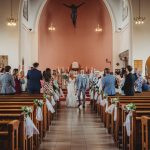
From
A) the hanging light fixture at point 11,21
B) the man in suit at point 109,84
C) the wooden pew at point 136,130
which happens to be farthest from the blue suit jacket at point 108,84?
the hanging light fixture at point 11,21

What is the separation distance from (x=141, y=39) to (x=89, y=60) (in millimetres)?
8079

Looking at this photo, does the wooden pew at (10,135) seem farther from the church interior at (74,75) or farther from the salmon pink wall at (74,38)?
the salmon pink wall at (74,38)

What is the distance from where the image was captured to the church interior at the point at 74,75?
740 centimetres

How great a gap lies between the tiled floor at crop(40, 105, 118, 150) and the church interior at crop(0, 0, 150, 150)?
2cm

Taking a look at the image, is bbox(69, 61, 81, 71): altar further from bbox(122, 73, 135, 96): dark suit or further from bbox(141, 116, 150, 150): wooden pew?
bbox(141, 116, 150, 150): wooden pew

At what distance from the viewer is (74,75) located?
62.5 feet

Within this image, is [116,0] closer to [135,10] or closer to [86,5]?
[86,5]

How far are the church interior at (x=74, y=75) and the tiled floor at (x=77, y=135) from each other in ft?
0.07

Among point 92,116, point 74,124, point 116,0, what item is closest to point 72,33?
point 116,0

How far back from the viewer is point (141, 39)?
61.0 feet

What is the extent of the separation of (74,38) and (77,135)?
16969 mm

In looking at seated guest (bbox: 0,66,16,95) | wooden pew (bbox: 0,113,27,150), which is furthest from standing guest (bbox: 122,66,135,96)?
wooden pew (bbox: 0,113,27,150)

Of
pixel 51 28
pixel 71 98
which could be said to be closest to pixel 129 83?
pixel 71 98

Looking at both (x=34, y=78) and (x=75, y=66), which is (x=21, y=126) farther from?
(x=75, y=66)
